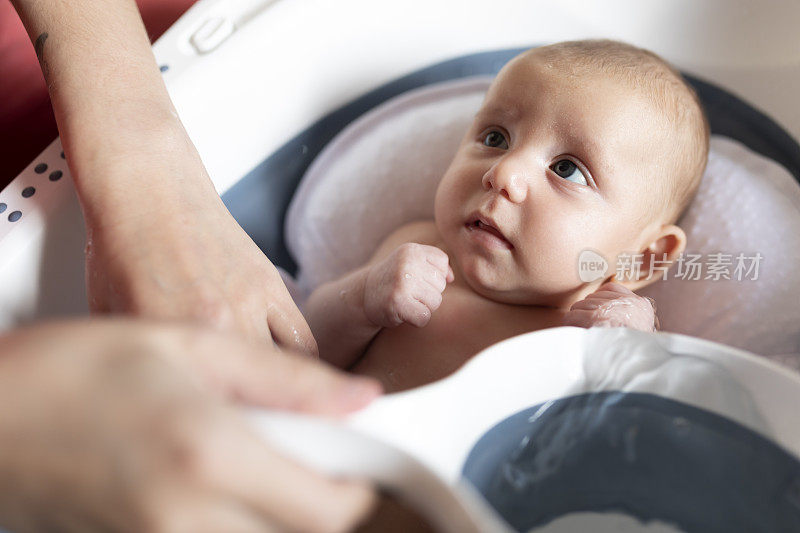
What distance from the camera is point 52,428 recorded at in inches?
15.9

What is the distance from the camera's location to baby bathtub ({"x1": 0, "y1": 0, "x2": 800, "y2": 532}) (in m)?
1.03

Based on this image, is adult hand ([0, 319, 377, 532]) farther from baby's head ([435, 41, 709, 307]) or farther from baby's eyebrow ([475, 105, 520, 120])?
baby's eyebrow ([475, 105, 520, 120])

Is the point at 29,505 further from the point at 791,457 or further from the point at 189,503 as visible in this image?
the point at 791,457

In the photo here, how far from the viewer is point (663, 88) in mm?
947

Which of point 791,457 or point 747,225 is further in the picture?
point 747,225

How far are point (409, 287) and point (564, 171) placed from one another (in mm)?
259

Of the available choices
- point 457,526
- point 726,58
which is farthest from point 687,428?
point 726,58

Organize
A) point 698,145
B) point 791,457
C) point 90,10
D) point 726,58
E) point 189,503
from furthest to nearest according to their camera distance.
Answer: point 726,58 → point 698,145 → point 90,10 → point 791,457 → point 189,503

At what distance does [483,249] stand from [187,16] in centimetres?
57

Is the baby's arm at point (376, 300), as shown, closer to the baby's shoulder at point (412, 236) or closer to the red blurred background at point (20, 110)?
the baby's shoulder at point (412, 236)

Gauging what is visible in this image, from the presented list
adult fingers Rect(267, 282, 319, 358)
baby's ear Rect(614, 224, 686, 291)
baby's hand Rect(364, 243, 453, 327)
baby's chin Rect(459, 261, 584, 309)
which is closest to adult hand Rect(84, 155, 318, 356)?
adult fingers Rect(267, 282, 319, 358)

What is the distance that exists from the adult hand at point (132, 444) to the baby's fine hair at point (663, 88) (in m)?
0.70

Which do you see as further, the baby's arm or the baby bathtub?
the baby bathtub

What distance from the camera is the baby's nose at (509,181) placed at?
87 cm
